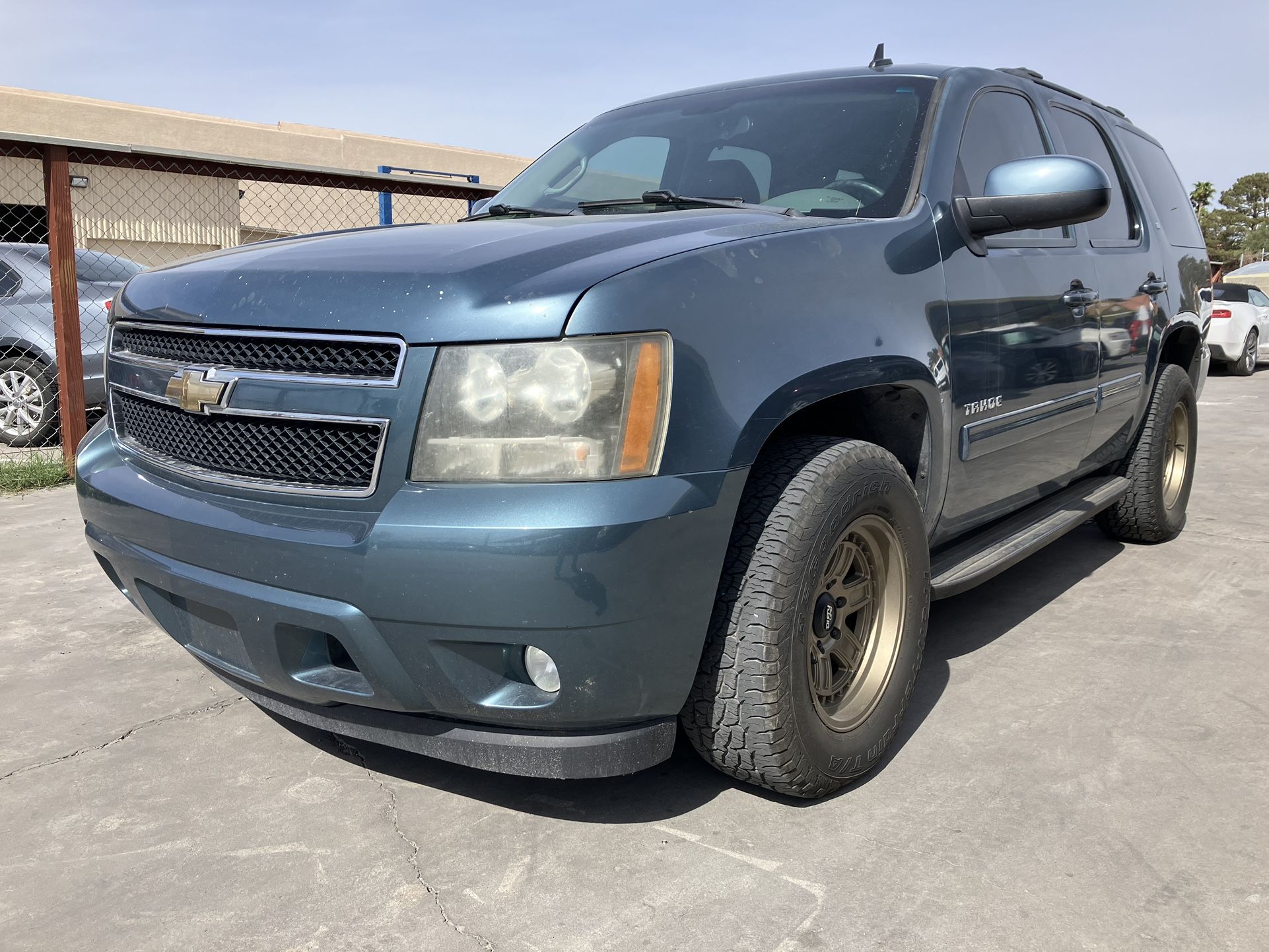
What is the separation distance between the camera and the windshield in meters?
3.11

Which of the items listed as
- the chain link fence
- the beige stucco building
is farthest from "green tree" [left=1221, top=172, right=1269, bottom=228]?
the chain link fence

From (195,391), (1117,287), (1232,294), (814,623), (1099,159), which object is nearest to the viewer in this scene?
(195,391)

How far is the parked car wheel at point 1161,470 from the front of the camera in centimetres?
465

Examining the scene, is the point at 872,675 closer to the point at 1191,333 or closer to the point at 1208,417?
the point at 1191,333

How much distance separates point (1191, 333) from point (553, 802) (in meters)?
4.00

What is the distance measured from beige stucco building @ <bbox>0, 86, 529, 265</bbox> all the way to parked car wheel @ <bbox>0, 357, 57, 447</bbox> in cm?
274

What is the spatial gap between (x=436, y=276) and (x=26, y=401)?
20.7 feet

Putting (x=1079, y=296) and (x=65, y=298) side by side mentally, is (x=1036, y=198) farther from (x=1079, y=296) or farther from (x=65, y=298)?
(x=65, y=298)

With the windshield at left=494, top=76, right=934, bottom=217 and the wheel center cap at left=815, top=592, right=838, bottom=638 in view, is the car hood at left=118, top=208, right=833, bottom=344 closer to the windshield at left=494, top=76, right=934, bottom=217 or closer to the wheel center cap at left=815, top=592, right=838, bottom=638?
the windshield at left=494, top=76, right=934, bottom=217

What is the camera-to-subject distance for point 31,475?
629cm

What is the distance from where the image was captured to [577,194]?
357cm

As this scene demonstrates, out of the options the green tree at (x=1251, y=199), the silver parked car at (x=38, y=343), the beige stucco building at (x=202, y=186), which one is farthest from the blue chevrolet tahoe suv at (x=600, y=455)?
the green tree at (x=1251, y=199)

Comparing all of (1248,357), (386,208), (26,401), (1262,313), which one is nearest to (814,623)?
(386,208)

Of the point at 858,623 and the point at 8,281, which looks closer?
the point at 858,623
